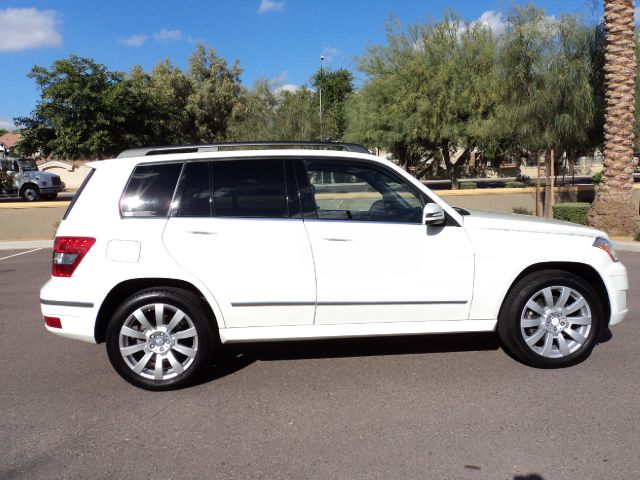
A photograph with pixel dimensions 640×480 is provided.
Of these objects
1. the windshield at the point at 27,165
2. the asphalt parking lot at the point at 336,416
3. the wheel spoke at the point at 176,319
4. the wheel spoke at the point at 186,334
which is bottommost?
the asphalt parking lot at the point at 336,416

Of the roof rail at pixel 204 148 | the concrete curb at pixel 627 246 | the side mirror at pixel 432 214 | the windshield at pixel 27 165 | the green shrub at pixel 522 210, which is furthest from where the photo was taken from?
the windshield at pixel 27 165

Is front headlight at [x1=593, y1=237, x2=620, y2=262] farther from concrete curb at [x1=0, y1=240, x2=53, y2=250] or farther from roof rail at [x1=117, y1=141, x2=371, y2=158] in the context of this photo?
concrete curb at [x1=0, y1=240, x2=53, y2=250]

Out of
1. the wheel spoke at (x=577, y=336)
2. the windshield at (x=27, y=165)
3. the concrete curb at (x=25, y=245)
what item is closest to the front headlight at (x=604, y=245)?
the wheel spoke at (x=577, y=336)

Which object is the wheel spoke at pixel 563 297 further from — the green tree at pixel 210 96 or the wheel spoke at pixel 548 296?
the green tree at pixel 210 96

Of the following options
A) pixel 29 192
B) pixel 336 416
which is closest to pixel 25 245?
pixel 336 416

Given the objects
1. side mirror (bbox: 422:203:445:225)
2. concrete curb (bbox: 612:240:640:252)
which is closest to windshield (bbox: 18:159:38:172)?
concrete curb (bbox: 612:240:640:252)

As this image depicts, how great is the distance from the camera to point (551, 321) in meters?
4.55

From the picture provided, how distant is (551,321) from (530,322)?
0.58ft

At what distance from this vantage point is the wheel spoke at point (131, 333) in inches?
166

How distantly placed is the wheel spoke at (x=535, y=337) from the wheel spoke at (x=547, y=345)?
0.06 meters

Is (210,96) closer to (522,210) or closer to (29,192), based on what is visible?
(29,192)

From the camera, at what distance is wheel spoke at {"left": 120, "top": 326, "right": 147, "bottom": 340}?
4.23m

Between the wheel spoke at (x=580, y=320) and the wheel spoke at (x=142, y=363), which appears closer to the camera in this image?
the wheel spoke at (x=142, y=363)

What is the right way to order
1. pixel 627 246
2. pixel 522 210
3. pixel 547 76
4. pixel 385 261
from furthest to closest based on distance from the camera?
pixel 522 210
pixel 547 76
pixel 627 246
pixel 385 261
